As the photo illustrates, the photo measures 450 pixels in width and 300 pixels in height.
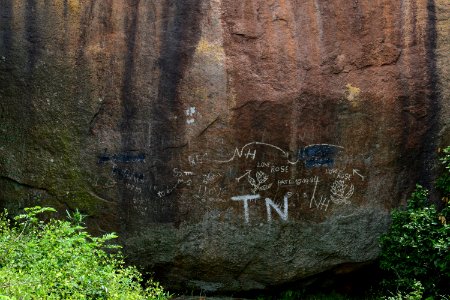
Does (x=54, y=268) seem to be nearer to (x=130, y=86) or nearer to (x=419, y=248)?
(x=130, y=86)

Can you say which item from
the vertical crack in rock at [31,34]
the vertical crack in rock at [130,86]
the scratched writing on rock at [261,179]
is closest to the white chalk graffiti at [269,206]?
the scratched writing on rock at [261,179]

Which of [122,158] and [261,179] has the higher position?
[122,158]

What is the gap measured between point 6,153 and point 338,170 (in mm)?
2626

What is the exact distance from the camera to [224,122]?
5.36 m

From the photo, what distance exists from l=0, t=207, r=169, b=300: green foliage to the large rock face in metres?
0.59

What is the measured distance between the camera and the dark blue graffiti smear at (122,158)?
209 inches

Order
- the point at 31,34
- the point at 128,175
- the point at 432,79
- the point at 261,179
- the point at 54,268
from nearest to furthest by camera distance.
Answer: the point at 54,268 < the point at 31,34 < the point at 128,175 < the point at 261,179 < the point at 432,79

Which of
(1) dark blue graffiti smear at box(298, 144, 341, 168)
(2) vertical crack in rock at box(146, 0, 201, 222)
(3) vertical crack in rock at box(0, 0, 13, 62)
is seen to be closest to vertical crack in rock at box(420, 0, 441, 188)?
(1) dark blue graffiti smear at box(298, 144, 341, 168)

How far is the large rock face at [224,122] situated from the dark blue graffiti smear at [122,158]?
0.04 feet

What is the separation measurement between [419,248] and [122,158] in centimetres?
239

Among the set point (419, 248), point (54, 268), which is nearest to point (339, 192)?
point (419, 248)

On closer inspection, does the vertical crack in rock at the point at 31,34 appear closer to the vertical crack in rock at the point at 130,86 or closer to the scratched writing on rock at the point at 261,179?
the vertical crack in rock at the point at 130,86

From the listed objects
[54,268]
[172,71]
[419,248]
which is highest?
[172,71]

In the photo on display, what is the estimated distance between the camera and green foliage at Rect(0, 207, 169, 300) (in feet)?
12.9
